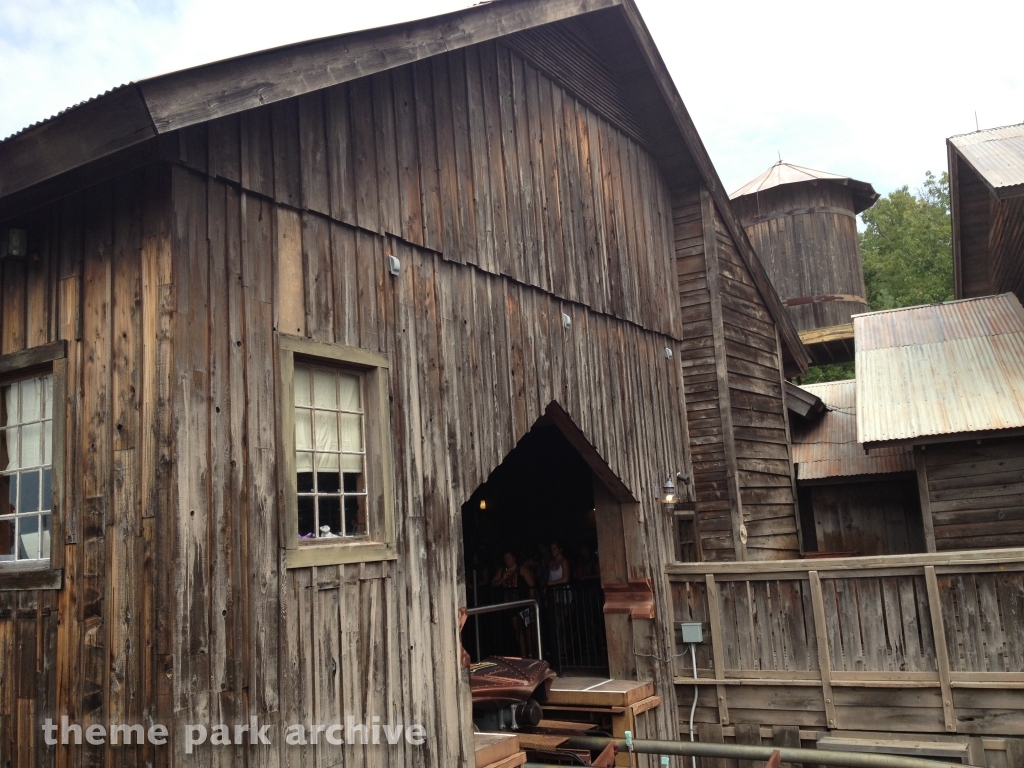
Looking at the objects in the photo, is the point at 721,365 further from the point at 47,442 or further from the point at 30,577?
the point at 30,577

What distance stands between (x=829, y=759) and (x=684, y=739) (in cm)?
246

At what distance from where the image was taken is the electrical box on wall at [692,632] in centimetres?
1102

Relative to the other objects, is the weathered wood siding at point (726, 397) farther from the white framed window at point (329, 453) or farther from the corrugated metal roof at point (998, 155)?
the white framed window at point (329, 453)

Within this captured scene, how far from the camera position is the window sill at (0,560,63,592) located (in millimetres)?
5926

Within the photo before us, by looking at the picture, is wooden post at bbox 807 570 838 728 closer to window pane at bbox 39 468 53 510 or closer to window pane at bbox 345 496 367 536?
window pane at bbox 345 496 367 536

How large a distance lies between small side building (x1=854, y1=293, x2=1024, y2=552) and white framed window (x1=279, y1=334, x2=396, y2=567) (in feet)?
26.6

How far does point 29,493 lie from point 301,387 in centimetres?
194

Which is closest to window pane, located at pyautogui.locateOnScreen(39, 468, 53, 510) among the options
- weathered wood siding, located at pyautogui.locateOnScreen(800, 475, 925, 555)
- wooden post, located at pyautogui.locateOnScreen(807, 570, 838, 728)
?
wooden post, located at pyautogui.locateOnScreen(807, 570, 838, 728)

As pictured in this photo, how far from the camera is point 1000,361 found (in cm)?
1448

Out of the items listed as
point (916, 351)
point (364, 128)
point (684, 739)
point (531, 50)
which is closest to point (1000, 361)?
point (916, 351)

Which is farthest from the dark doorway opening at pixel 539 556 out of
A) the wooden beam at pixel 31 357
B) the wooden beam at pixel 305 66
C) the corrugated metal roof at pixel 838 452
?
the wooden beam at pixel 31 357

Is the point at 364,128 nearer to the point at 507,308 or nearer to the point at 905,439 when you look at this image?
the point at 507,308

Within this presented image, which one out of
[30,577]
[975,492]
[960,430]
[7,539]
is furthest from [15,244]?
[975,492]

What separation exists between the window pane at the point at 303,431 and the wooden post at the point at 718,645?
606 cm
